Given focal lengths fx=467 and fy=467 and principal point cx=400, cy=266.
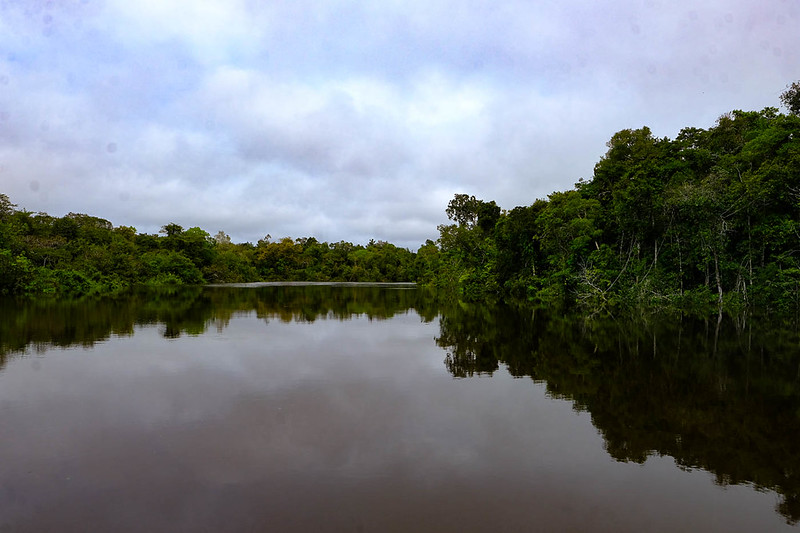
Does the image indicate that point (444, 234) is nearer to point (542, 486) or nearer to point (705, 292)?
point (705, 292)

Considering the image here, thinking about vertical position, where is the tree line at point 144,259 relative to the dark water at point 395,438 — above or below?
above

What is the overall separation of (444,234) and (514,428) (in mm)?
44811

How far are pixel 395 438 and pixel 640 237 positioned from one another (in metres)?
26.9

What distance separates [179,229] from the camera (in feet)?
221

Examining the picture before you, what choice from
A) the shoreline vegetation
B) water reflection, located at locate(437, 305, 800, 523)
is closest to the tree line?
the shoreline vegetation

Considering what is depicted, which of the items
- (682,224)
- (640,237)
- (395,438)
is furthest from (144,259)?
(395,438)

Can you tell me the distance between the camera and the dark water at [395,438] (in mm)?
4262

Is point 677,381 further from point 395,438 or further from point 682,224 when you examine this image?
point 682,224

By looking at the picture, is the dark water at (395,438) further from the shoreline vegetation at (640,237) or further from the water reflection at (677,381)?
the shoreline vegetation at (640,237)

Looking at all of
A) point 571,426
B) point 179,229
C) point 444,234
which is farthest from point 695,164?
point 179,229

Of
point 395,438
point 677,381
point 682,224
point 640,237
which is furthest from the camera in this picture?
point 640,237

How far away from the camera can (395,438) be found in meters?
6.02

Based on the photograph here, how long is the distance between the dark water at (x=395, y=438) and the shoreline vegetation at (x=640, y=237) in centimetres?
1363

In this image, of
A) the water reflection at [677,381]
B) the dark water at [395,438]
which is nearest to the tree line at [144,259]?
the dark water at [395,438]
